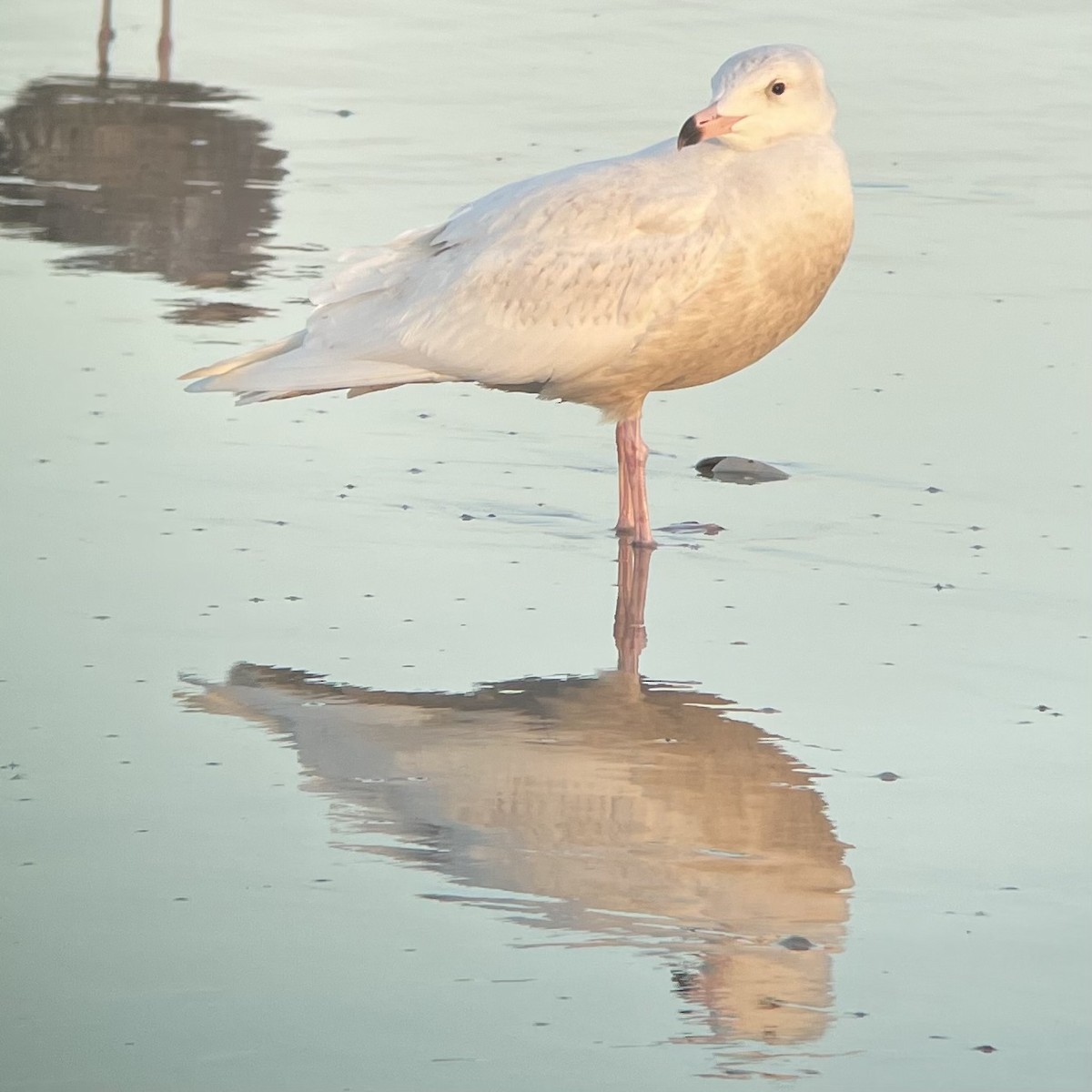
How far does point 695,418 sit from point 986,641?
2318mm

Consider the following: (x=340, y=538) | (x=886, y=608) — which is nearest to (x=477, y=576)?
(x=340, y=538)

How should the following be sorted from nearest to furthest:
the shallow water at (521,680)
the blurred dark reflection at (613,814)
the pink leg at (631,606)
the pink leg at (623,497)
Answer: the shallow water at (521,680), the blurred dark reflection at (613,814), the pink leg at (631,606), the pink leg at (623,497)

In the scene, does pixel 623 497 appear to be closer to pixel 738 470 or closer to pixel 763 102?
pixel 738 470

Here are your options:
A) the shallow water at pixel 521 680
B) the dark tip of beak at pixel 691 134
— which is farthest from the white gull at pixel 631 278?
the shallow water at pixel 521 680

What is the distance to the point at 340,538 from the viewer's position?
7.76 meters

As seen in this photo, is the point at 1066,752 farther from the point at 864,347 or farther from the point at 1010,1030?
the point at 864,347

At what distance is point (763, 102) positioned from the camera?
7.91 m

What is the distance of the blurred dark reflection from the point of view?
16.5 ft

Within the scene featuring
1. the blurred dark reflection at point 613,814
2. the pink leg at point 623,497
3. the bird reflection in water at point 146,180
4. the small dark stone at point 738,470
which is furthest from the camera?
the bird reflection in water at point 146,180

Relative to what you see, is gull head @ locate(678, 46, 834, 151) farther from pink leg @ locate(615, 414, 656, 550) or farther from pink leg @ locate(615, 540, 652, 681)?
pink leg @ locate(615, 540, 652, 681)

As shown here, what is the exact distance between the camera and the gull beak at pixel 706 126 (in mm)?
7832

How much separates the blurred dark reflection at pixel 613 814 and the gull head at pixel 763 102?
5.79 feet

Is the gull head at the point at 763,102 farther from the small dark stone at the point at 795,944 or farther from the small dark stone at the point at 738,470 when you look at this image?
the small dark stone at the point at 795,944

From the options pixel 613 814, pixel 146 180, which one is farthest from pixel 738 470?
pixel 146 180
